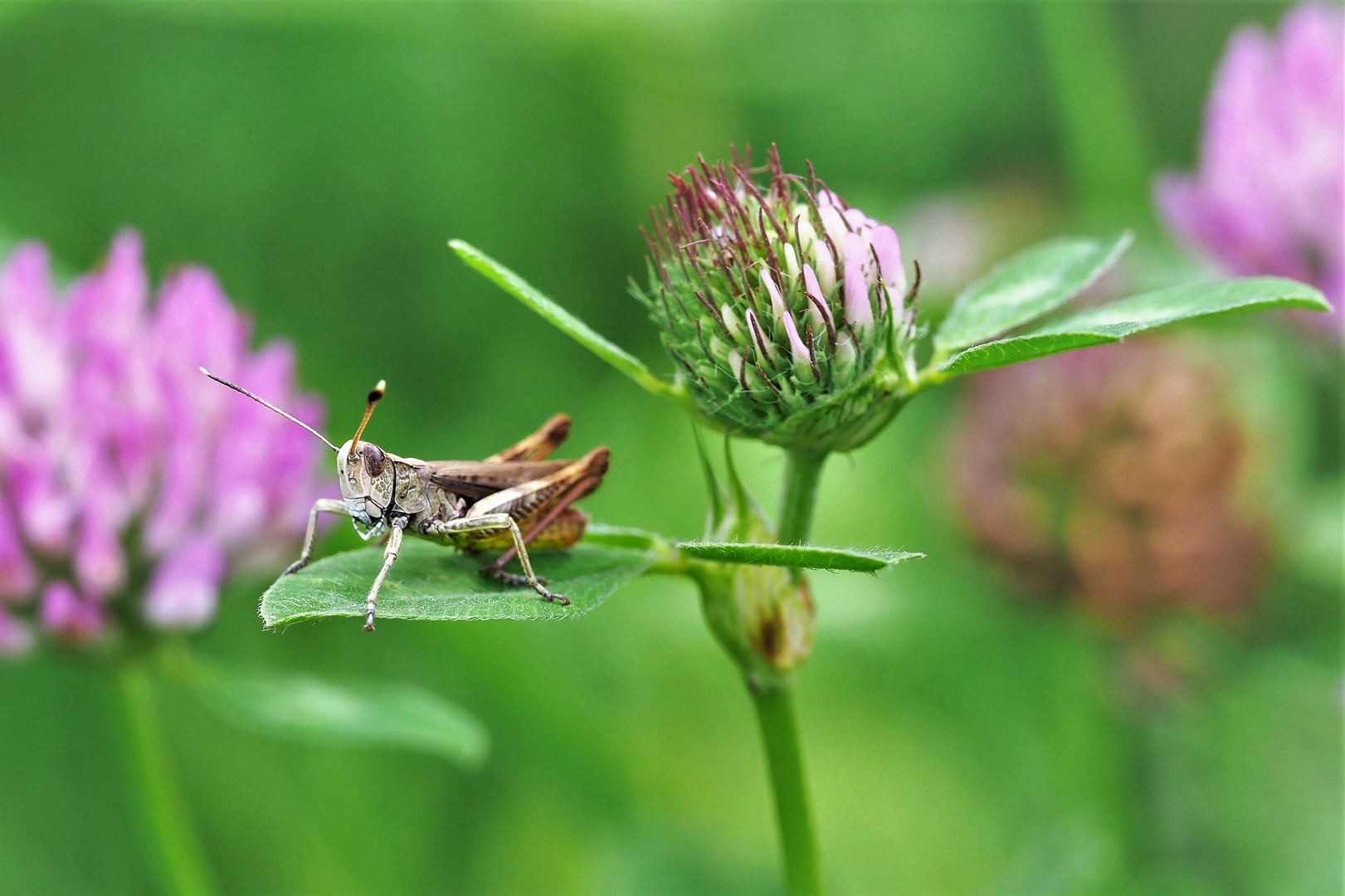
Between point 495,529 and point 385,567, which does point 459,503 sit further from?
point 385,567

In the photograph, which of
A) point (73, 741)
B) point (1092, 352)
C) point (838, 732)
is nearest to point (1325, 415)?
point (1092, 352)

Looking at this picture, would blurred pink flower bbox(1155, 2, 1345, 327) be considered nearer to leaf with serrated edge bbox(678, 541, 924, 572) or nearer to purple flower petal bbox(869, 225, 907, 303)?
purple flower petal bbox(869, 225, 907, 303)

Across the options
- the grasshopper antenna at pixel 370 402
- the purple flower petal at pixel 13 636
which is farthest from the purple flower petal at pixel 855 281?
the purple flower petal at pixel 13 636

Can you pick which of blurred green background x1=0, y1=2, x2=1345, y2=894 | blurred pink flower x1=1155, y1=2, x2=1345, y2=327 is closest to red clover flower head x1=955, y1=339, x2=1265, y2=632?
blurred green background x1=0, y1=2, x2=1345, y2=894

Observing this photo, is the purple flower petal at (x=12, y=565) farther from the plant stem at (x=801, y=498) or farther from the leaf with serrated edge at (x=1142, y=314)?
the leaf with serrated edge at (x=1142, y=314)

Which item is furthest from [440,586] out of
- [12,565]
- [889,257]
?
[12,565]

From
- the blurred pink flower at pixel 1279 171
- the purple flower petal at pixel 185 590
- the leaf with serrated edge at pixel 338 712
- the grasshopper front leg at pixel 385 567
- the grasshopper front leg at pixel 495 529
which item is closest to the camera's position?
the grasshopper front leg at pixel 385 567

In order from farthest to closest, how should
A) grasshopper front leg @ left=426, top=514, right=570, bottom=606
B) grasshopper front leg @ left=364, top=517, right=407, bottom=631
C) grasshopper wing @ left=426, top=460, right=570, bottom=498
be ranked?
grasshopper wing @ left=426, top=460, right=570, bottom=498 → grasshopper front leg @ left=426, top=514, right=570, bottom=606 → grasshopper front leg @ left=364, top=517, right=407, bottom=631
